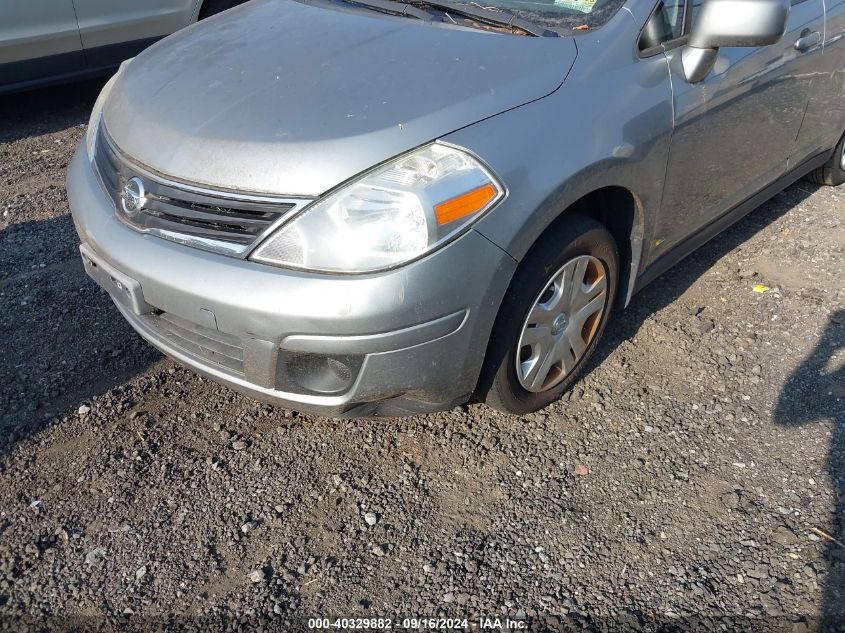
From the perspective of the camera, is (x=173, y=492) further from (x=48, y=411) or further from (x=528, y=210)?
(x=528, y=210)

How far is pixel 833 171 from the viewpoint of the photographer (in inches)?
174

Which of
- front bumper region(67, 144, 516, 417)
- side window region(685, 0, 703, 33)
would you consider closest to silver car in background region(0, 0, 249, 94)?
front bumper region(67, 144, 516, 417)

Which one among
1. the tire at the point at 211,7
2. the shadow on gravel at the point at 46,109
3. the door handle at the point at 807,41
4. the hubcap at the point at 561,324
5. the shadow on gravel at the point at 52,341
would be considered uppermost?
the door handle at the point at 807,41

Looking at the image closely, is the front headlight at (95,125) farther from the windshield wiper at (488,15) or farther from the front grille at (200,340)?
the windshield wiper at (488,15)

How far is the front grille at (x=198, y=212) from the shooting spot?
2.17 meters

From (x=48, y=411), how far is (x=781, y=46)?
127 inches

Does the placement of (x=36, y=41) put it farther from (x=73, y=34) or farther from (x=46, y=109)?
(x=46, y=109)

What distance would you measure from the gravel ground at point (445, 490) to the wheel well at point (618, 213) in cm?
46

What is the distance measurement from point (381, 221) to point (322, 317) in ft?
1.01

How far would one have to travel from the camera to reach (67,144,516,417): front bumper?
82.5 inches

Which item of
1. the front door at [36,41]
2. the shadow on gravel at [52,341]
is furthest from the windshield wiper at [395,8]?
the front door at [36,41]

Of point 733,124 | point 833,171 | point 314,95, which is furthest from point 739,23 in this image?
point 833,171

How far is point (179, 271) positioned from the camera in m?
2.21

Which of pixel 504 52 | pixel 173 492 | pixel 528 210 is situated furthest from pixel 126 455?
pixel 504 52
